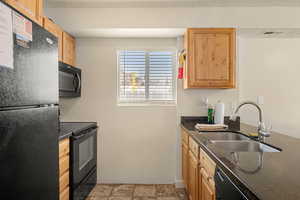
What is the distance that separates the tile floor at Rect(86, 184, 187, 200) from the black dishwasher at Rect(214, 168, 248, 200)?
4.91ft

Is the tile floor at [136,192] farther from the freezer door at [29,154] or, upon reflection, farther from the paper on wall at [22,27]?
the paper on wall at [22,27]

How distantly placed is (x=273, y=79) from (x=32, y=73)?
3.02 m

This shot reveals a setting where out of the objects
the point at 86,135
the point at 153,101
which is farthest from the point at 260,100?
the point at 86,135

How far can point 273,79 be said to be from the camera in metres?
2.89

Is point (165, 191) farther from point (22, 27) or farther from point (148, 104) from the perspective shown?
point (22, 27)

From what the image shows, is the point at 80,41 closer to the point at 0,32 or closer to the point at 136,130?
the point at 136,130

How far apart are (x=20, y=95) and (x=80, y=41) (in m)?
2.13

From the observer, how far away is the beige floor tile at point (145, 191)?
8.41 feet

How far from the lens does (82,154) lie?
2162 mm

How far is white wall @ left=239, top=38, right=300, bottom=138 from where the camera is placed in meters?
2.87

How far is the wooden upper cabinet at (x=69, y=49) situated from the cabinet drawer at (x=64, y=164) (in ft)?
4.04

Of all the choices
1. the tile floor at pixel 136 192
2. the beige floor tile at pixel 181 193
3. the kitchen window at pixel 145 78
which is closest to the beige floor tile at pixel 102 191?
the tile floor at pixel 136 192

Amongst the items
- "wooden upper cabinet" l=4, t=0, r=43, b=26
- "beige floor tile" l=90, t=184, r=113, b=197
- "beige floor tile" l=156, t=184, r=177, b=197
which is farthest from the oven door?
"wooden upper cabinet" l=4, t=0, r=43, b=26

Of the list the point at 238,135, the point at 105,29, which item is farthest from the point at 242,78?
the point at 105,29
